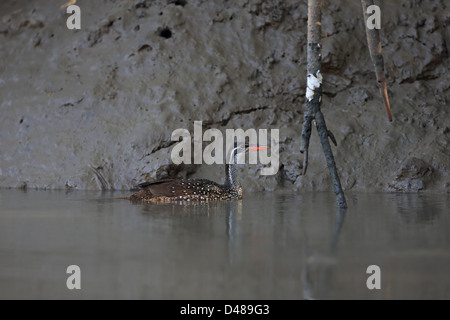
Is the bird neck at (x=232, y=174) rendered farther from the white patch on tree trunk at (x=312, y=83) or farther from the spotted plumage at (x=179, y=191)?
the white patch on tree trunk at (x=312, y=83)

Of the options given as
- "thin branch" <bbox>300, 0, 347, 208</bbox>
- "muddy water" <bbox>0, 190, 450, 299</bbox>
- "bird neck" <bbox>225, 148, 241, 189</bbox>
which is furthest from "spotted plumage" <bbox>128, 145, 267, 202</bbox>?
"thin branch" <bbox>300, 0, 347, 208</bbox>

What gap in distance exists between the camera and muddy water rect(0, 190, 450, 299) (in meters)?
2.02

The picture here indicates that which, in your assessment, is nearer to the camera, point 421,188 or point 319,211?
point 319,211

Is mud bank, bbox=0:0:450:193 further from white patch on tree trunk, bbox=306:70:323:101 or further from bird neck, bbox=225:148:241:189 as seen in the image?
white patch on tree trunk, bbox=306:70:323:101

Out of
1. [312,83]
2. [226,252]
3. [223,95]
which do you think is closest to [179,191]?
[312,83]

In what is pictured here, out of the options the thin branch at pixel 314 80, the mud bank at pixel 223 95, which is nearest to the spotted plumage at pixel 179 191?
the mud bank at pixel 223 95

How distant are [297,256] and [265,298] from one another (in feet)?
2.33

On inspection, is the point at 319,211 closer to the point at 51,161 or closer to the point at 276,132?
the point at 276,132

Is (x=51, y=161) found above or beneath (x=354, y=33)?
beneath

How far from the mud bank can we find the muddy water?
2790 millimetres

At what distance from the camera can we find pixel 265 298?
191 centimetres

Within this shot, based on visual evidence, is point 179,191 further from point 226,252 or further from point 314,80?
point 226,252

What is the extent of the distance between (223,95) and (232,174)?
1.98m

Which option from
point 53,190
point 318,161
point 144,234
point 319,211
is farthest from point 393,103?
point 144,234
